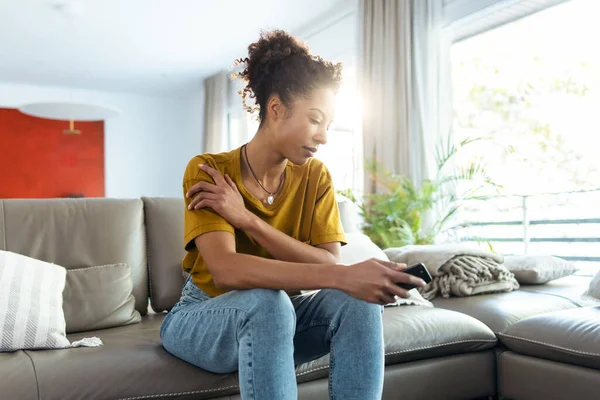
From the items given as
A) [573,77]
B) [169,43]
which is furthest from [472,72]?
[169,43]

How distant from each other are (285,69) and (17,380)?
2.94ft

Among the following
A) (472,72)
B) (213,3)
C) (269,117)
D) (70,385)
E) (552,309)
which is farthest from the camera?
(472,72)

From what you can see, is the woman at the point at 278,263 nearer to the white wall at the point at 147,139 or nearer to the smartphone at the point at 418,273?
the smartphone at the point at 418,273

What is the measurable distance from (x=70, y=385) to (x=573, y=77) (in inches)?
269

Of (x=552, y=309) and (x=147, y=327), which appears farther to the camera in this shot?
(x=552, y=309)

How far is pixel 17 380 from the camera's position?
126cm

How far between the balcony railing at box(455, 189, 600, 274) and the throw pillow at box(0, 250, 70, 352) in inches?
120

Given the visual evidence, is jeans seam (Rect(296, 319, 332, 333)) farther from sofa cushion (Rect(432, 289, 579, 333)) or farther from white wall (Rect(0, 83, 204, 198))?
white wall (Rect(0, 83, 204, 198))

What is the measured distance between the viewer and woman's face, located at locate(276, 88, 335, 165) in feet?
4.54

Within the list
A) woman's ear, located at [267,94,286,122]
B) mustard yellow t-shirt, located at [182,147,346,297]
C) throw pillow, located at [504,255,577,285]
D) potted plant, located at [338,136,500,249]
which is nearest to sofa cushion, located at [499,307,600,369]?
throw pillow, located at [504,255,577,285]

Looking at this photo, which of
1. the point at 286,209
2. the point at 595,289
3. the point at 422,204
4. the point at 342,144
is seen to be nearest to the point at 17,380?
the point at 286,209

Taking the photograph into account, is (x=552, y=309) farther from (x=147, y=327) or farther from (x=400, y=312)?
(x=147, y=327)

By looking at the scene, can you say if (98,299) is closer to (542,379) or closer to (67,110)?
(542,379)

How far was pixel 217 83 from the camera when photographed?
6.92 metres
